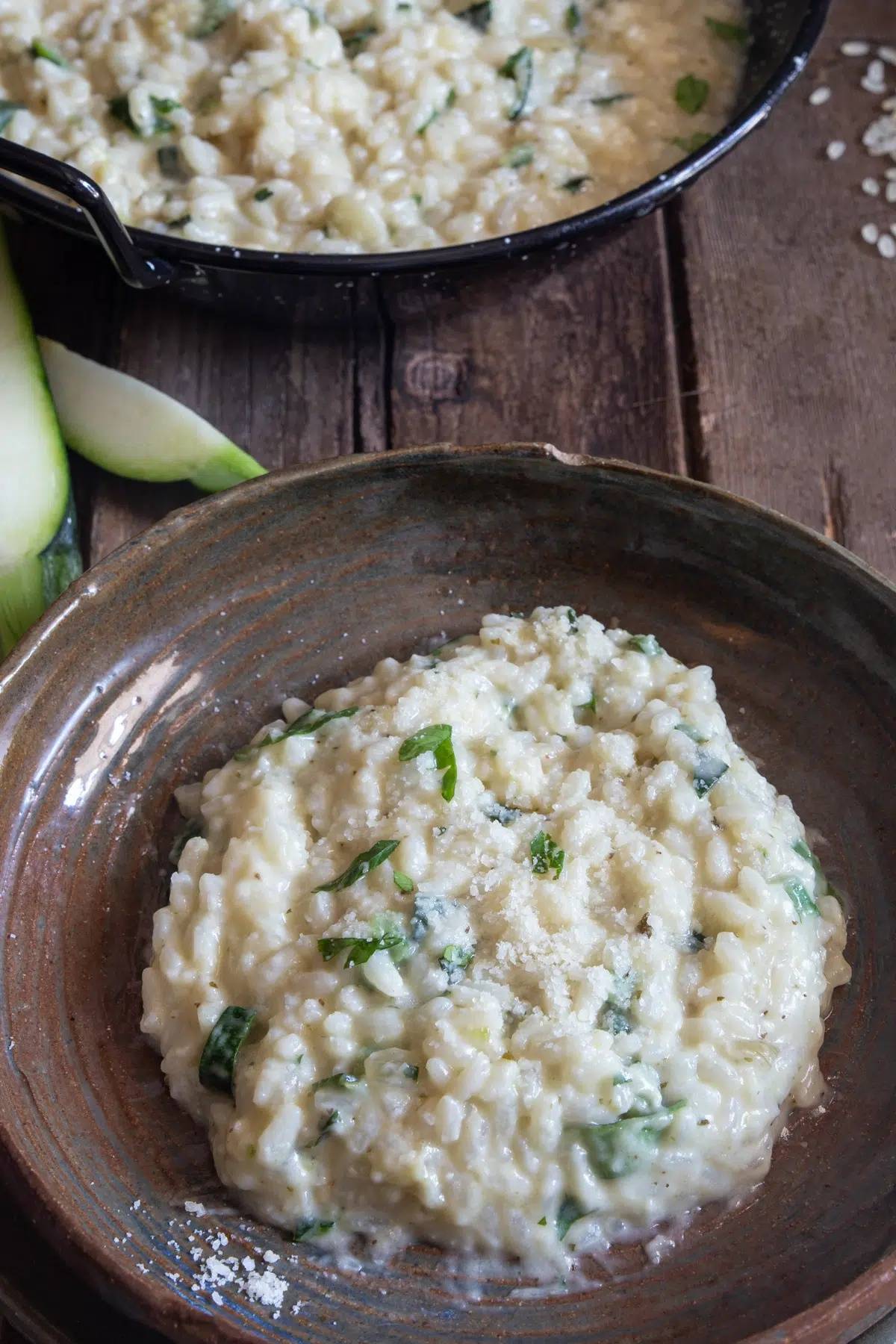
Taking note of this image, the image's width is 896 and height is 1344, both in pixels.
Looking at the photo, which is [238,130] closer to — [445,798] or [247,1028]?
[445,798]

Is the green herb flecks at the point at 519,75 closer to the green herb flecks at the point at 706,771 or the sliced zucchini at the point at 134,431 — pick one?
the sliced zucchini at the point at 134,431

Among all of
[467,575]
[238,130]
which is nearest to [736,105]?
[238,130]

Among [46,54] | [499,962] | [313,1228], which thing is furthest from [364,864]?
[46,54]

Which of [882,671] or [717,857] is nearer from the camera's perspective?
[717,857]

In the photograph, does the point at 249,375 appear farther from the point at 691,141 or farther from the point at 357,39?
the point at 691,141

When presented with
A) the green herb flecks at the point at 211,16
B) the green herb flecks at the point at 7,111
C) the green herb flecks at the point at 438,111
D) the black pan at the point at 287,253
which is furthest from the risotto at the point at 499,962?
the green herb flecks at the point at 211,16
